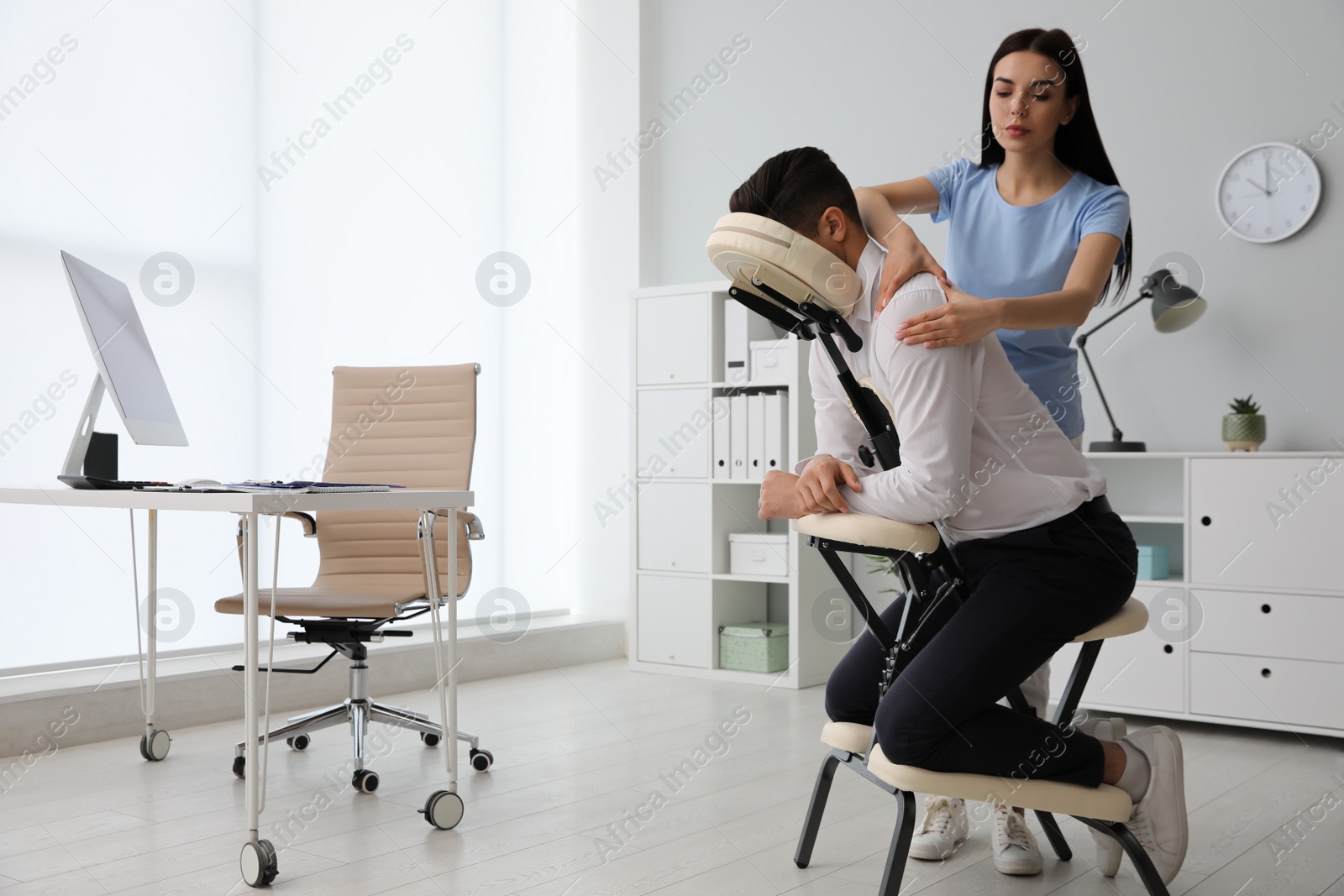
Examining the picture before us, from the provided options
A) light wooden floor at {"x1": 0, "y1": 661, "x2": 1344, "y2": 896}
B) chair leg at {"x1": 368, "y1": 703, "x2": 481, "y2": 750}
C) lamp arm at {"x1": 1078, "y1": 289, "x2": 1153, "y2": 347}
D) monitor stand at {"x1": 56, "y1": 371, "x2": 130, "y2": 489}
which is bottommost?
light wooden floor at {"x1": 0, "y1": 661, "x2": 1344, "y2": 896}

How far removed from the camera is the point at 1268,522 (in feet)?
10.3

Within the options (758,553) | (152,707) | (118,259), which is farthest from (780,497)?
(118,259)

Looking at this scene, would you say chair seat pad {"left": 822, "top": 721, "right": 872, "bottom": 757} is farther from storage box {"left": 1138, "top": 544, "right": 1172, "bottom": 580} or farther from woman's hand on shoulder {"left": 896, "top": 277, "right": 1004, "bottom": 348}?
storage box {"left": 1138, "top": 544, "right": 1172, "bottom": 580}

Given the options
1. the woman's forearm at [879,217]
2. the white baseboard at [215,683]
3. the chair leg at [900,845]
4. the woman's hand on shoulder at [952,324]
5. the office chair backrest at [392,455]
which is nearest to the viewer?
the woman's hand on shoulder at [952,324]

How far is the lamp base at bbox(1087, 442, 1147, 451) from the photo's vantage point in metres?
3.47

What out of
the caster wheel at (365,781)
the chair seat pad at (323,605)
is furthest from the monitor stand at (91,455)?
the caster wheel at (365,781)

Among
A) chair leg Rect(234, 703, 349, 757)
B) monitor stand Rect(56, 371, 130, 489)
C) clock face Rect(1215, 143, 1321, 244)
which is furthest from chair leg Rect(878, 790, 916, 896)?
clock face Rect(1215, 143, 1321, 244)

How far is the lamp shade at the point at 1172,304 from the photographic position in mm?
3463

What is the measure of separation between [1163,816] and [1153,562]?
1.90m

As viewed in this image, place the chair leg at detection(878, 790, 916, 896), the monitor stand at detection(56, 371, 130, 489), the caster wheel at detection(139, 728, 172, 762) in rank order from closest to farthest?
the chair leg at detection(878, 790, 916, 896) → the monitor stand at detection(56, 371, 130, 489) → the caster wheel at detection(139, 728, 172, 762)

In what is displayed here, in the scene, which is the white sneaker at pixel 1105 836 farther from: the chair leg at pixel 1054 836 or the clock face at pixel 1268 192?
the clock face at pixel 1268 192

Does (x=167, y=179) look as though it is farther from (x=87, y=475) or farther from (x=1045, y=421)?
(x=1045, y=421)

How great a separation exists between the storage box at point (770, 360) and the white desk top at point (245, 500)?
1.96 metres

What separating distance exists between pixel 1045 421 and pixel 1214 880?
3.19ft
